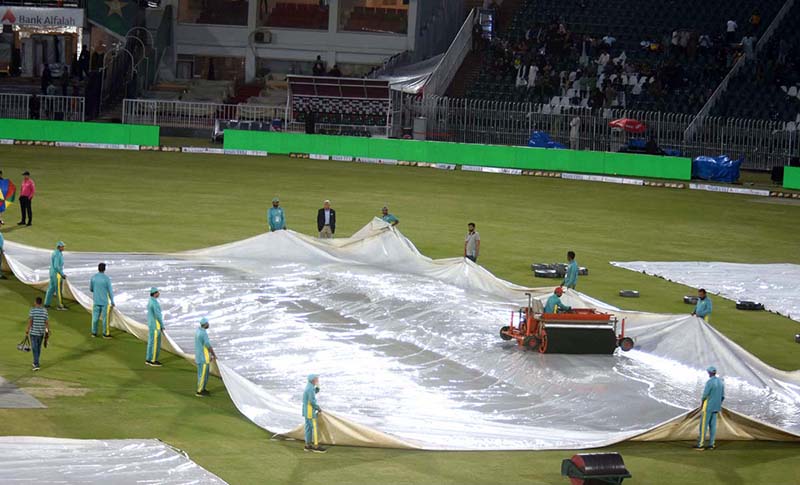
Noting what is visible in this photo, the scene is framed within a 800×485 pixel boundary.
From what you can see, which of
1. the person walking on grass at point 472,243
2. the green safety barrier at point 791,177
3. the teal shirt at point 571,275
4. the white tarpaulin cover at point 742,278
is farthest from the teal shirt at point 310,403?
the green safety barrier at point 791,177

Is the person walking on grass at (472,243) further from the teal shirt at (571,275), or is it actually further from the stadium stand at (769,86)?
the stadium stand at (769,86)

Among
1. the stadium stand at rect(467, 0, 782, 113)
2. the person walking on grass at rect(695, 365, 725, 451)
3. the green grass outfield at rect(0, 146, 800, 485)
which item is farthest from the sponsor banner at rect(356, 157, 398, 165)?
the person walking on grass at rect(695, 365, 725, 451)

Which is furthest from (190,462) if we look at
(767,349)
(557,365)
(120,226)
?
(120,226)

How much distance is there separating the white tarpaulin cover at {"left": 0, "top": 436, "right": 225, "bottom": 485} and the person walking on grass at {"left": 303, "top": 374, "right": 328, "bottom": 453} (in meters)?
1.93

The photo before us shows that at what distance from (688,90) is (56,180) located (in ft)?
104

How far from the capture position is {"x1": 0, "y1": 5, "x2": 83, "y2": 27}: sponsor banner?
6388 cm

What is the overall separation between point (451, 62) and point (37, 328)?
1876 inches

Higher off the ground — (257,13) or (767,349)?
(257,13)

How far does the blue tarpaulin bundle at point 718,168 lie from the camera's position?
181 ft

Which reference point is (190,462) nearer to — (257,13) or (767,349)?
(767,349)

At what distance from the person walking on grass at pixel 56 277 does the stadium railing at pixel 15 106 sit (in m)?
35.9

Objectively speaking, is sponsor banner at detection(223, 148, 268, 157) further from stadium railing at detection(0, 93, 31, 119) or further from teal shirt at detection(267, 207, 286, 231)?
teal shirt at detection(267, 207, 286, 231)

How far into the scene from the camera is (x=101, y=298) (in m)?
24.2

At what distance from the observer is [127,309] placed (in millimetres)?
25812
